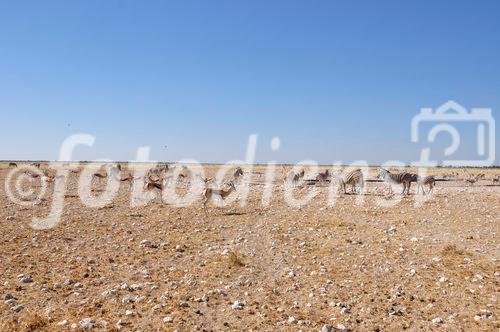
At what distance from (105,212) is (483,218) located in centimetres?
1852

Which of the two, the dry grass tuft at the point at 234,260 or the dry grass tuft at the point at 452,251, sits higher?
the dry grass tuft at the point at 452,251

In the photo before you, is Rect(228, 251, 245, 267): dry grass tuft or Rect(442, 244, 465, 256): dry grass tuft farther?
Rect(442, 244, 465, 256): dry grass tuft

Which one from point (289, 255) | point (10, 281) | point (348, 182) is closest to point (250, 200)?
point (348, 182)

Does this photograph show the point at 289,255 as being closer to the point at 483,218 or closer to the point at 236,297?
the point at 236,297

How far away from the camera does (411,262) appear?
13.3m

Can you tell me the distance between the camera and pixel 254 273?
12.6 meters

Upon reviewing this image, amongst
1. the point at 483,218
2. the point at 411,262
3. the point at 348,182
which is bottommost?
the point at 411,262

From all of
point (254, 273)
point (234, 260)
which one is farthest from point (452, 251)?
point (234, 260)

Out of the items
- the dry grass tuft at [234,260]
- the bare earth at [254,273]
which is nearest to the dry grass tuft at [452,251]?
the bare earth at [254,273]

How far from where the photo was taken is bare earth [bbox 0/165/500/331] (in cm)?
942

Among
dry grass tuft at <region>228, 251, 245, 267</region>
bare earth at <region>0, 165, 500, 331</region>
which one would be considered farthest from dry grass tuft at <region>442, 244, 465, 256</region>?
dry grass tuft at <region>228, 251, 245, 267</region>

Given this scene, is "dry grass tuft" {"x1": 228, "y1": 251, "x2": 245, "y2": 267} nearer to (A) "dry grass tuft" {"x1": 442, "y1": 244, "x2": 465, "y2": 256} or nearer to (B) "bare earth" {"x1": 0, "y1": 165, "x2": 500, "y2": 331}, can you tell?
(B) "bare earth" {"x1": 0, "y1": 165, "x2": 500, "y2": 331}

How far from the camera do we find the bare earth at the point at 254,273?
9422mm

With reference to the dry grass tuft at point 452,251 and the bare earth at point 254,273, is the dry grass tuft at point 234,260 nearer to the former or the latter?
the bare earth at point 254,273
